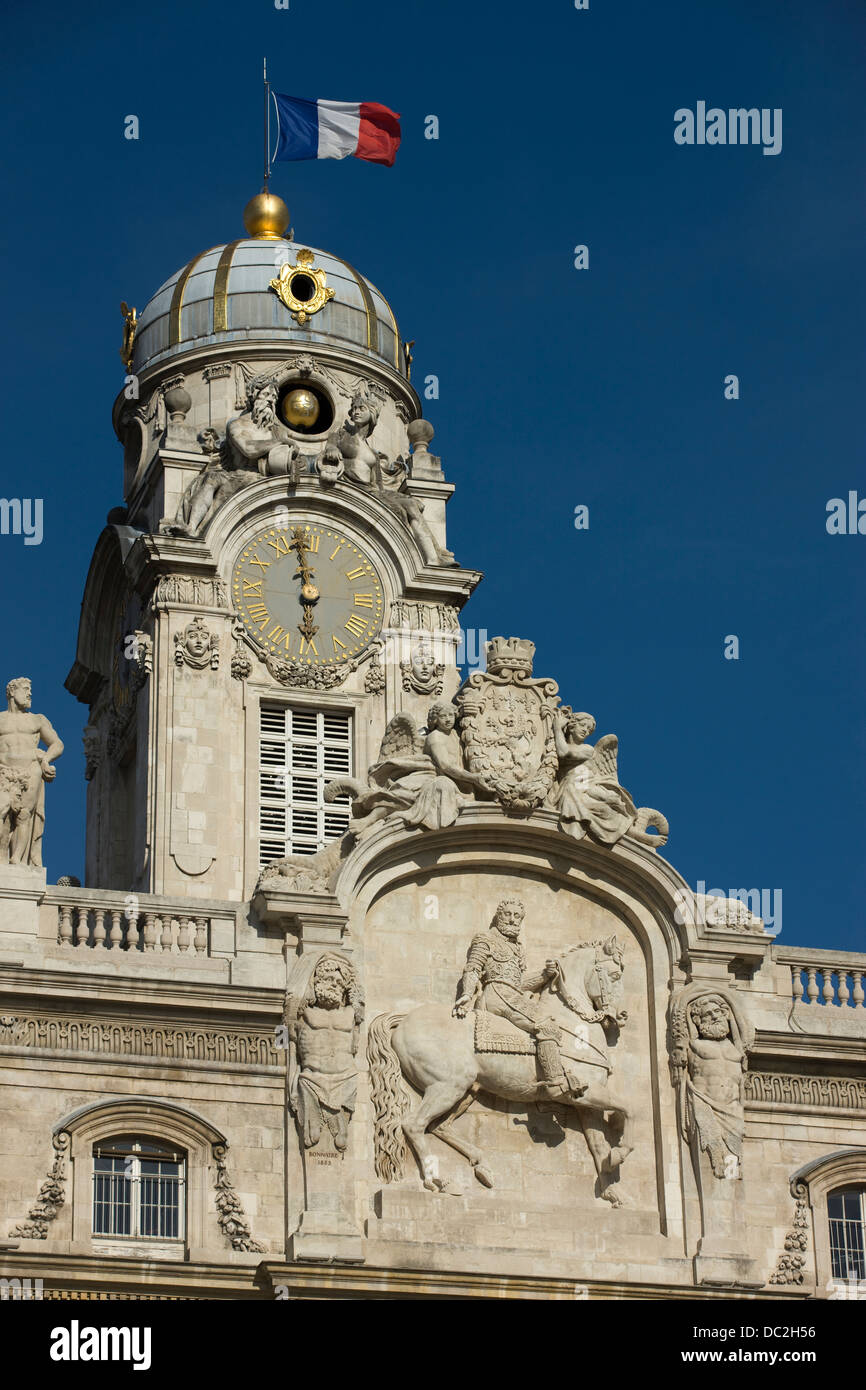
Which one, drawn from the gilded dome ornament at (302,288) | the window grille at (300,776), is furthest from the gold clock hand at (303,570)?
the gilded dome ornament at (302,288)

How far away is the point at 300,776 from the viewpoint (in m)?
51.9

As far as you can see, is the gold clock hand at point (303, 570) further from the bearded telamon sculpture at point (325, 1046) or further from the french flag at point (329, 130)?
the bearded telamon sculpture at point (325, 1046)

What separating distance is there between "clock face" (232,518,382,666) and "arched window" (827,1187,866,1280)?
13197 millimetres

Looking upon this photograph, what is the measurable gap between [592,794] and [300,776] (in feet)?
26.0

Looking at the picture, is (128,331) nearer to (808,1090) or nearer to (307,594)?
(307,594)

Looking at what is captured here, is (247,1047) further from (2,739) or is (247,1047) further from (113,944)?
(2,739)

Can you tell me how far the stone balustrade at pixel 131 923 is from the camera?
42562 millimetres

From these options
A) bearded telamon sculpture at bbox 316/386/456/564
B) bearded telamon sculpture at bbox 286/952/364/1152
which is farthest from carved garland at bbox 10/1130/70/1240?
bearded telamon sculpture at bbox 316/386/456/564

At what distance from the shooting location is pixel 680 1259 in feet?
142

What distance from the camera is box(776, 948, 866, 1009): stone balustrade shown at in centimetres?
4584

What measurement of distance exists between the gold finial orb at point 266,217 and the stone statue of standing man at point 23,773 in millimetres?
17051

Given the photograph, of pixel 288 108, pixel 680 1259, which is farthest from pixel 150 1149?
pixel 288 108
